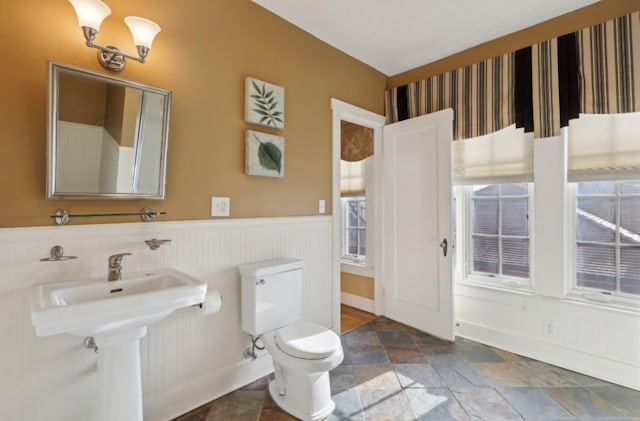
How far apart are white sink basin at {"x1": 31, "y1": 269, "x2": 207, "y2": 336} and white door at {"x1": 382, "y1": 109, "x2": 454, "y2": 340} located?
2.05 m

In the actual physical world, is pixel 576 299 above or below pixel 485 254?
below

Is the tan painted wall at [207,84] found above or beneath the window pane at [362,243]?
above

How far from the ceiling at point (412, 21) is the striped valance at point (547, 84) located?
0.21 meters

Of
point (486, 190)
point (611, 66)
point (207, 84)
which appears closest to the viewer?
point (207, 84)

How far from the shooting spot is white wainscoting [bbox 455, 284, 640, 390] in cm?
199

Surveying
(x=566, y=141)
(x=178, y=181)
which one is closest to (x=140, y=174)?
(x=178, y=181)

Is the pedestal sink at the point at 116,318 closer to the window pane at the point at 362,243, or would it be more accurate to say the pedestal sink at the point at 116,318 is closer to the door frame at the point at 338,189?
the door frame at the point at 338,189

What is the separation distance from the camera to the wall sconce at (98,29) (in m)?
1.30

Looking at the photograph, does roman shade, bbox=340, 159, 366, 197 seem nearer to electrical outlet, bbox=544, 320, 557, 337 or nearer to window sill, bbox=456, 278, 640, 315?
window sill, bbox=456, 278, 640, 315

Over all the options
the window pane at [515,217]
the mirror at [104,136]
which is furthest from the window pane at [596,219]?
the mirror at [104,136]

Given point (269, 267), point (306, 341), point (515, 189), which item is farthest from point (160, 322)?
point (515, 189)

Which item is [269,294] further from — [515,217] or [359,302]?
[515,217]

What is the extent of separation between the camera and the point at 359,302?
3.39 metres

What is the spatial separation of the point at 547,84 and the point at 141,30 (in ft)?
8.76
